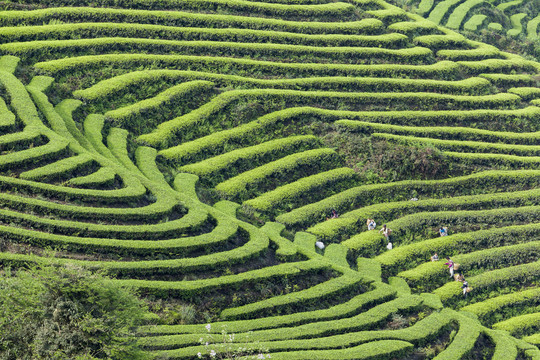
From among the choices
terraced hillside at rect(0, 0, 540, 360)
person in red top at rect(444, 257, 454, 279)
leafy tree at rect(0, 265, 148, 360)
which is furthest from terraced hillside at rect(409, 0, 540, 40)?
leafy tree at rect(0, 265, 148, 360)

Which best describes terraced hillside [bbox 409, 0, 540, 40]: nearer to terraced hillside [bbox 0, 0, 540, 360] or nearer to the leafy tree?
terraced hillside [bbox 0, 0, 540, 360]

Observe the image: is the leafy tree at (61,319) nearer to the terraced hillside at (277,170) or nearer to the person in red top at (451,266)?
the terraced hillside at (277,170)

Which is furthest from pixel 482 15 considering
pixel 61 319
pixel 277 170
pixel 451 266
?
pixel 61 319

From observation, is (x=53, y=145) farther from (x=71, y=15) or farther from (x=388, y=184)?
(x=388, y=184)

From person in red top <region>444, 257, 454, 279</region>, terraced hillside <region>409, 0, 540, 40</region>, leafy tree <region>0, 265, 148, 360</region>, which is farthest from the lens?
terraced hillside <region>409, 0, 540, 40</region>

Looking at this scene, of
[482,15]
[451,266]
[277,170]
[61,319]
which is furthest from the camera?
[482,15]

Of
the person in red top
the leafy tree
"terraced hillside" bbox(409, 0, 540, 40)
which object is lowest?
the person in red top

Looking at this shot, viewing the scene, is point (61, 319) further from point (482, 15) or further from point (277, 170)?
point (482, 15)
